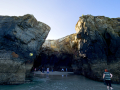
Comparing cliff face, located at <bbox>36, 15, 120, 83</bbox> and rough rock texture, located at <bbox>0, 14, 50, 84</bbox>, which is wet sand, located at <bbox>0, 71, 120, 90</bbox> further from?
cliff face, located at <bbox>36, 15, 120, 83</bbox>

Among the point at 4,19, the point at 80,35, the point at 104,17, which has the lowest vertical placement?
the point at 80,35

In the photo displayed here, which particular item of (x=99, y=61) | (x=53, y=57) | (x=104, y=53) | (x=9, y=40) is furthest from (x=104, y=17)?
(x=53, y=57)

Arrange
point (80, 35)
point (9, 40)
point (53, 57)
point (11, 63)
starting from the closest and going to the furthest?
point (11, 63) < point (9, 40) < point (80, 35) < point (53, 57)

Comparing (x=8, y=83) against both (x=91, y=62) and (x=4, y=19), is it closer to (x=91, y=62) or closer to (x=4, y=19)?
(x=4, y=19)

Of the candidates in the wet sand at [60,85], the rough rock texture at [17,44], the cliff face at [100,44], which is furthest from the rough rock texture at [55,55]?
the wet sand at [60,85]

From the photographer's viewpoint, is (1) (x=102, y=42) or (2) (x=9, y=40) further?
(1) (x=102, y=42)

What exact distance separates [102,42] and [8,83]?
49.5 ft

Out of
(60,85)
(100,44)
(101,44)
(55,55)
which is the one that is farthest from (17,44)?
(55,55)

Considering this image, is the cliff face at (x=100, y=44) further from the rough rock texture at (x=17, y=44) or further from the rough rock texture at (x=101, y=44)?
the rough rock texture at (x=17, y=44)

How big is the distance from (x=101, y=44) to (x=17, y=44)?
13606 millimetres

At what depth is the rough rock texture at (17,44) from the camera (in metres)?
12.0

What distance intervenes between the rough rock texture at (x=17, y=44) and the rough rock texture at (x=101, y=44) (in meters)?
8.93

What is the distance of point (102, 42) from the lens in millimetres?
14906

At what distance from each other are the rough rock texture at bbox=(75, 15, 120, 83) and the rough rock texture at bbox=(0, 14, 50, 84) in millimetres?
8928
